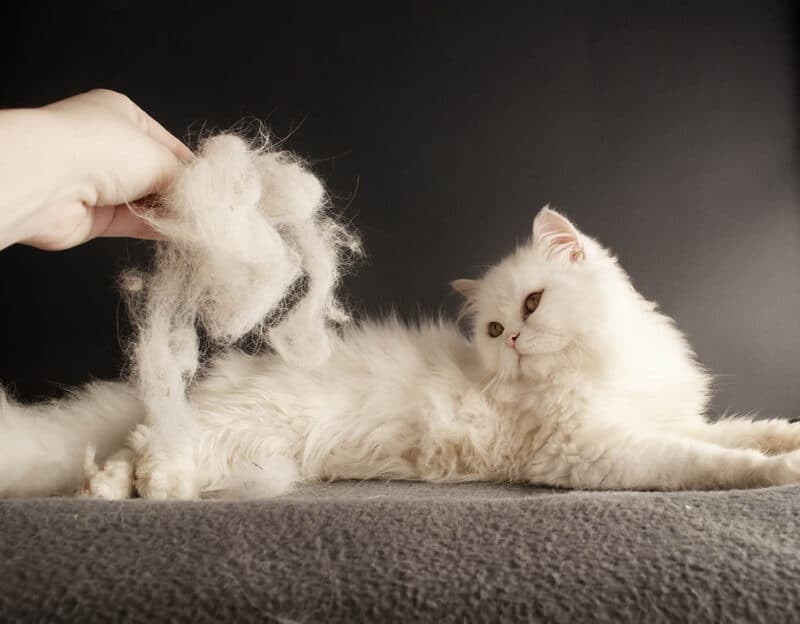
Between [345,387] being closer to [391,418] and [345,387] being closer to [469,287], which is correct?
[391,418]

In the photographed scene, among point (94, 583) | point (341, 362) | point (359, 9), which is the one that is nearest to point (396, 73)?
point (359, 9)

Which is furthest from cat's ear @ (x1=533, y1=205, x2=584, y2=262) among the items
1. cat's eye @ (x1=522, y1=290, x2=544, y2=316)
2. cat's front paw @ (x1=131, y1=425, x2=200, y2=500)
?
cat's front paw @ (x1=131, y1=425, x2=200, y2=500)

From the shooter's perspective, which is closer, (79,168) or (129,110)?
(79,168)

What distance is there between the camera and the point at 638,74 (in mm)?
1968

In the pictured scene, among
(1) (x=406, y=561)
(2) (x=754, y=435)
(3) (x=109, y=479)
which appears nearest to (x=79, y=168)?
(3) (x=109, y=479)

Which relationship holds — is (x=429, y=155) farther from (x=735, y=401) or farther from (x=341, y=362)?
(x=735, y=401)

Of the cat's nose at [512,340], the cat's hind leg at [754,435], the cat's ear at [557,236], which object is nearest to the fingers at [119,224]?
the cat's nose at [512,340]

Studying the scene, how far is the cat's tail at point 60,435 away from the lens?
1.19 meters

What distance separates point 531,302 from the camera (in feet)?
4.75

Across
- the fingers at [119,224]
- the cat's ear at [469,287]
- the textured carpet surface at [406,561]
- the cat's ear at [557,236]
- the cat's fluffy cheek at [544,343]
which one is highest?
the cat's ear at [557,236]

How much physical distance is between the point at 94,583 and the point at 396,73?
1722 millimetres

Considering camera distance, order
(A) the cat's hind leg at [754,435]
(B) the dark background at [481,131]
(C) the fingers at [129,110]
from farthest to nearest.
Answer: (B) the dark background at [481,131]
(A) the cat's hind leg at [754,435]
(C) the fingers at [129,110]

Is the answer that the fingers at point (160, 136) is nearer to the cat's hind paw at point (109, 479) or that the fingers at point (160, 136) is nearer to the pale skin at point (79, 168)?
the pale skin at point (79, 168)

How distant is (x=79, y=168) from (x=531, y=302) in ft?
3.00
